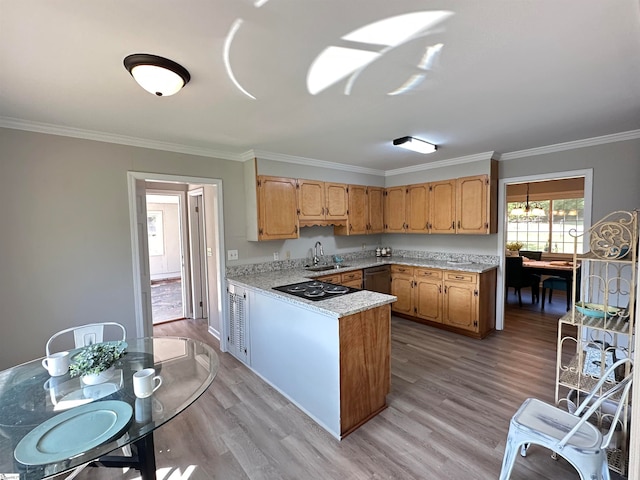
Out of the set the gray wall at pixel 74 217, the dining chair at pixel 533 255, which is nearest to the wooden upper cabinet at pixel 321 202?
the gray wall at pixel 74 217

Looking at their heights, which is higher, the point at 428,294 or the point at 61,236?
the point at 61,236

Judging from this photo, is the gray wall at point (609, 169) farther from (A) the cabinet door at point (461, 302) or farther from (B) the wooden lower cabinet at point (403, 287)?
(B) the wooden lower cabinet at point (403, 287)

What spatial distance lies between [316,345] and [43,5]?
7.65 ft

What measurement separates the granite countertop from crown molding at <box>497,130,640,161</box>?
1.51m

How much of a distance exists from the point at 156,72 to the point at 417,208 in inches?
159

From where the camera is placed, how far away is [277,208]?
3725mm

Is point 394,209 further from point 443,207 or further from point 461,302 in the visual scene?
point 461,302

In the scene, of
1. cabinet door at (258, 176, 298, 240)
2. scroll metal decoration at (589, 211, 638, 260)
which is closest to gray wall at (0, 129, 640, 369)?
cabinet door at (258, 176, 298, 240)

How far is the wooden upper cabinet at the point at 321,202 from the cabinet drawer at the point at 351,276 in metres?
0.80

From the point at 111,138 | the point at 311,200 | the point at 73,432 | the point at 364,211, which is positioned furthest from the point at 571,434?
the point at 111,138

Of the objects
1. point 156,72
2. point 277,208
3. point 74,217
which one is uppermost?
point 156,72

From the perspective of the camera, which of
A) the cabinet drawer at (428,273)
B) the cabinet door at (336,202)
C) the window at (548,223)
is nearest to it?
the cabinet drawer at (428,273)

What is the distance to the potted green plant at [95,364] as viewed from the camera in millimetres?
1594

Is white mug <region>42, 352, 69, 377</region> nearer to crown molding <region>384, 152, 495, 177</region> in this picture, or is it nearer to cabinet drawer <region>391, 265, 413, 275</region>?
cabinet drawer <region>391, 265, 413, 275</region>
